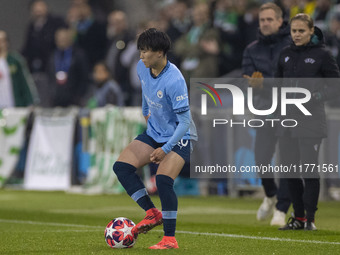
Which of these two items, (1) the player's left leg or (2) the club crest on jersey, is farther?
(2) the club crest on jersey

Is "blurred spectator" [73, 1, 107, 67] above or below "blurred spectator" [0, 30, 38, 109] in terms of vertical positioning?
above

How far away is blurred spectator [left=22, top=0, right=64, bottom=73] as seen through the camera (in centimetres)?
1959

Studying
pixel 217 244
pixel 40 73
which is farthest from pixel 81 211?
pixel 40 73

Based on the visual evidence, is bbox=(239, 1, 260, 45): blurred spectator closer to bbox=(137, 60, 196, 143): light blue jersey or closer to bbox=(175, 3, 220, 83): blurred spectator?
bbox=(175, 3, 220, 83): blurred spectator

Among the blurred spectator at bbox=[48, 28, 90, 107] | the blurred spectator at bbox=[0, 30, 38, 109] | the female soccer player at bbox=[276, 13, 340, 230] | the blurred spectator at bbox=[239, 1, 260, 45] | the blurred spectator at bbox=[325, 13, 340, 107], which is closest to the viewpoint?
the female soccer player at bbox=[276, 13, 340, 230]

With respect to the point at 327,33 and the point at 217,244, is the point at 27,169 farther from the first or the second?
the point at 217,244

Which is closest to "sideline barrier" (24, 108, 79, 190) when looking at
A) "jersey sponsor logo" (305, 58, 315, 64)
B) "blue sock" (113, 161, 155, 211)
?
"jersey sponsor logo" (305, 58, 315, 64)

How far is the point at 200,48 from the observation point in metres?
15.9

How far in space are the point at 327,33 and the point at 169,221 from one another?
25.2ft

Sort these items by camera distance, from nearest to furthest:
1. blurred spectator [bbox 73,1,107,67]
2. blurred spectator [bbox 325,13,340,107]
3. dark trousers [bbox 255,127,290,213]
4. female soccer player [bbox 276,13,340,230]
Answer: female soccer player [bbox 276,13,340,230] → dark trousers [bbox 255,127,290,213] → blurred spectator [bbox 325,13,340,107] → blurred spectator [bbox 73,1,107,67]

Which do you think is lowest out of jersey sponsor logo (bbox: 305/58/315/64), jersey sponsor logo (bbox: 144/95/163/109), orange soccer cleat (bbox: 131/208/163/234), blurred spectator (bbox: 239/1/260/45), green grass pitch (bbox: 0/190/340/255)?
green grass pitch (bbox: 0/190/340/255)

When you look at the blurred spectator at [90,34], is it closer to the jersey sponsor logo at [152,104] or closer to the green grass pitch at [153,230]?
the green grass pitch at [153,230]

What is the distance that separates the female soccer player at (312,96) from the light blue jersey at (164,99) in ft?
6.01

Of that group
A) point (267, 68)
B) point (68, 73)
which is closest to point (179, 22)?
point (68, 73)
